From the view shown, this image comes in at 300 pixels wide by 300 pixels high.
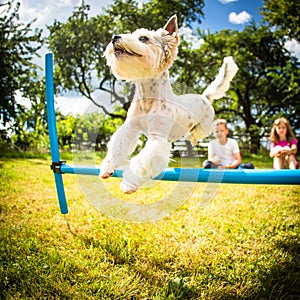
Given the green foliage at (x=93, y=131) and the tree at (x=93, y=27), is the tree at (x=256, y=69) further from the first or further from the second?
the green foliage at (x=93, y=131)

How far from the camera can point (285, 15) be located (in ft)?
37.8

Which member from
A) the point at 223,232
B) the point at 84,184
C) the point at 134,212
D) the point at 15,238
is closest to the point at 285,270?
the point at 223,232

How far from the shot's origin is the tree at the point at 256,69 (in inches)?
494

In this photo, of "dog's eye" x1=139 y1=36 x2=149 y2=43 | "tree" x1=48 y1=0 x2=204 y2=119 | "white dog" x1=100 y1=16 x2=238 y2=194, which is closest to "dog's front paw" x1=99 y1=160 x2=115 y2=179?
"white dog" x1=100 y1=16 x2=238 y2=194

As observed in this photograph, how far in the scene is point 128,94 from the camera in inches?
92.2

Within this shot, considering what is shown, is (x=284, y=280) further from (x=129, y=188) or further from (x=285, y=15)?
(x=285, y=15)

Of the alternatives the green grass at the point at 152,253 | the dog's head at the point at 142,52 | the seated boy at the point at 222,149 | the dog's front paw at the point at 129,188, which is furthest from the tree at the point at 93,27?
the dog's front paw at the point at 129,188

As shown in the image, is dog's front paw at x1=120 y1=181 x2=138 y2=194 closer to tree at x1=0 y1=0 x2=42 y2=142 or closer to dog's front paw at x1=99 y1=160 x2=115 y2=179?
dog's front paw at x1=99 y1=160 x2=115 y2=179

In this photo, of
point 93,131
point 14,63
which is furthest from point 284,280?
point 14,63

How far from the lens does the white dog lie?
1515mm

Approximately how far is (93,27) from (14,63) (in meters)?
3.14

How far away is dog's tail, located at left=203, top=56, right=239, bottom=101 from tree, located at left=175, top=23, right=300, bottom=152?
1005 cm

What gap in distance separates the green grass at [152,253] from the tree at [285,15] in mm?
10415

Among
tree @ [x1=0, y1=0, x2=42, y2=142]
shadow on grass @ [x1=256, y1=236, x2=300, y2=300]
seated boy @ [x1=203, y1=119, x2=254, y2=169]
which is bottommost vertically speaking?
shadow on grass @ [x1=256, y1=236, x2=300, y2=300]
